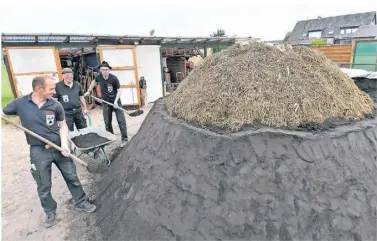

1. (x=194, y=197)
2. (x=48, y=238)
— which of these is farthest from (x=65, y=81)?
(x=194, y=197)

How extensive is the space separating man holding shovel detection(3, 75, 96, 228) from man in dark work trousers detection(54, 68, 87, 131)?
1.70m

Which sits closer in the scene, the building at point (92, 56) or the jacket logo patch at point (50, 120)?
the jacket logo patch at point (50, 120)

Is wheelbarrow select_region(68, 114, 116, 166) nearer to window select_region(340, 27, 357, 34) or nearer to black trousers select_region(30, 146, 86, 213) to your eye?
black trousers select_region(30, 146, 86, 213)

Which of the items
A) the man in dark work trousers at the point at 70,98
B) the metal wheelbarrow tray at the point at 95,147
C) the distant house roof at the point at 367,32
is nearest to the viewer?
the metal wheelbarrow tray at the point at 95,147

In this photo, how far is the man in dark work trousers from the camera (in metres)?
4.81

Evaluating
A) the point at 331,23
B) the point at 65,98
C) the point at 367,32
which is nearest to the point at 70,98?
the point at 65,98

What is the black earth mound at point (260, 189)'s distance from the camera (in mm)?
2545

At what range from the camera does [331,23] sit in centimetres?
3453

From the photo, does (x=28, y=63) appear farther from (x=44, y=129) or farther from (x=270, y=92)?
(x=270, y=92)

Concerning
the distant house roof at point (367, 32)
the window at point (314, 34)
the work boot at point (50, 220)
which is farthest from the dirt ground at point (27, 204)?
the window at point (314, 34)

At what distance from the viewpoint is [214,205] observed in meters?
2.71

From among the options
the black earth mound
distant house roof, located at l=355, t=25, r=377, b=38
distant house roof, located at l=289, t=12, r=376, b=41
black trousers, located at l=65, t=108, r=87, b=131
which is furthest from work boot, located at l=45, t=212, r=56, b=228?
distant house roof, located at l=289, t=12, r=376, b=41

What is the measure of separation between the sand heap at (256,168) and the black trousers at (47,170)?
51 cm

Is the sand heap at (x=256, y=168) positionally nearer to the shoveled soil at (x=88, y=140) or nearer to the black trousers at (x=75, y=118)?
the shoveled soil at (x=88, y=140)
